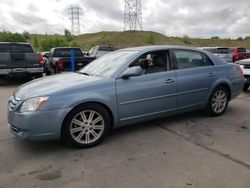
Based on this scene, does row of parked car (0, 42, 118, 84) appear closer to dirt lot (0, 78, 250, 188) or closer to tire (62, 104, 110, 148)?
dirt lot (0, 78, 250, 188)

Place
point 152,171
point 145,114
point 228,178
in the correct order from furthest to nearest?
1. point 145,114
2. point 152,171
3. point 228,178

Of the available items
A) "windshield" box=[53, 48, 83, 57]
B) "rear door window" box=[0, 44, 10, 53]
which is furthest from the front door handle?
"windshield" box=[53, 48, 83, 57]

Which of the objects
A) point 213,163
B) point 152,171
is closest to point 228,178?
point 213,163

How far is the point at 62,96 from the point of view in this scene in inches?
138

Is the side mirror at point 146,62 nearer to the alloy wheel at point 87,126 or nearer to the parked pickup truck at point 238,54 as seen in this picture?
the alloy wheel at point 87,126

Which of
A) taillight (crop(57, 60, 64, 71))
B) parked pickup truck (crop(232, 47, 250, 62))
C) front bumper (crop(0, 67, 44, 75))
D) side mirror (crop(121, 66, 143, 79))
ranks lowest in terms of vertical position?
→ side mirror (crop(121, 66, 143, 79))

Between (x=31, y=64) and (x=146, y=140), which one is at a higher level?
(x=31, y=64)

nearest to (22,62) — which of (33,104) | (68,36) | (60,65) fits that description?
(60,65)

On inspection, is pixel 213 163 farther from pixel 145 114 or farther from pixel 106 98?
pixel 106 98

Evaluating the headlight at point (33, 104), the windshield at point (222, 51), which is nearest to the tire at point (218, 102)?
the headlight at point (33, 104)

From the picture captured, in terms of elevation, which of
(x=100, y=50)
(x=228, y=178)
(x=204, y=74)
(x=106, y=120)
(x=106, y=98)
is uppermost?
(x=100, y=50)

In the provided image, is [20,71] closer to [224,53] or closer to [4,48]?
[4,48]

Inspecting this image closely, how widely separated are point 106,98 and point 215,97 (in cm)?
261

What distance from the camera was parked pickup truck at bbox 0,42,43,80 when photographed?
395 inches
